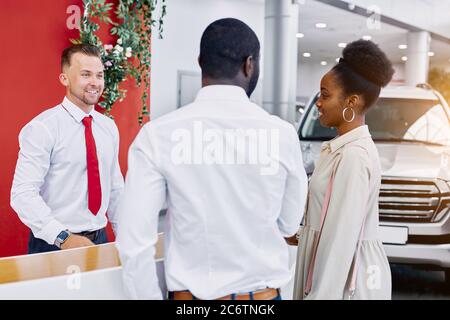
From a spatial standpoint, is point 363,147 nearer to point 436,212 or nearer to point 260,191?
point 260,191

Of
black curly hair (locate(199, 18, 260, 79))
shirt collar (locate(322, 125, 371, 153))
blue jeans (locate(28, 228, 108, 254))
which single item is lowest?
blue jeans (locate(28, 228, 108, 254))

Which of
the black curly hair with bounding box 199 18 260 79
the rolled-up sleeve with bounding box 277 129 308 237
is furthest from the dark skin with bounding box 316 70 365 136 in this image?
the black curly hair with bounding box 199 18 260 79

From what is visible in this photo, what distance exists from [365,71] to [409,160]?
2.23 meters

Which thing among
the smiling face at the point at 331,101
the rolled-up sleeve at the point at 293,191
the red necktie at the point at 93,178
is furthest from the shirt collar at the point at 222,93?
the red necktie at the point at 93,178

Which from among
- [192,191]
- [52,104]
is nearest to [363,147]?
[192,191]

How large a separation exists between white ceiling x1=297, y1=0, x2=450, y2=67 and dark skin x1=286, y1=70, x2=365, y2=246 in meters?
6.65

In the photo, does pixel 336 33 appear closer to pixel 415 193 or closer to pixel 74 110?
pixel 415 193

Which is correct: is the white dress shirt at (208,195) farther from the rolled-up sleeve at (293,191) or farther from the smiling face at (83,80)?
the smiling face at (83,80)

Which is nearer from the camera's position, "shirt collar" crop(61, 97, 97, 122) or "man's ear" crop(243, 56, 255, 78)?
"man's ear" crop(243, 56, 255, 78)

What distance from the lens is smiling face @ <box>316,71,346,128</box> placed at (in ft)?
5.48

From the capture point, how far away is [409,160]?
3.70 metres

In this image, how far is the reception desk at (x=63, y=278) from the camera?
124 centimetres

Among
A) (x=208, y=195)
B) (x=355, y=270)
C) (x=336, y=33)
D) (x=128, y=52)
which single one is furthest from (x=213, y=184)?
(x=336, y=33)

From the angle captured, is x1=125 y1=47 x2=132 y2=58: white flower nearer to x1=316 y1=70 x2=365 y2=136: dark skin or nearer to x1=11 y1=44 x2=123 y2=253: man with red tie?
x1=11 y1=44 x2=123 y2=253: man with red tie
